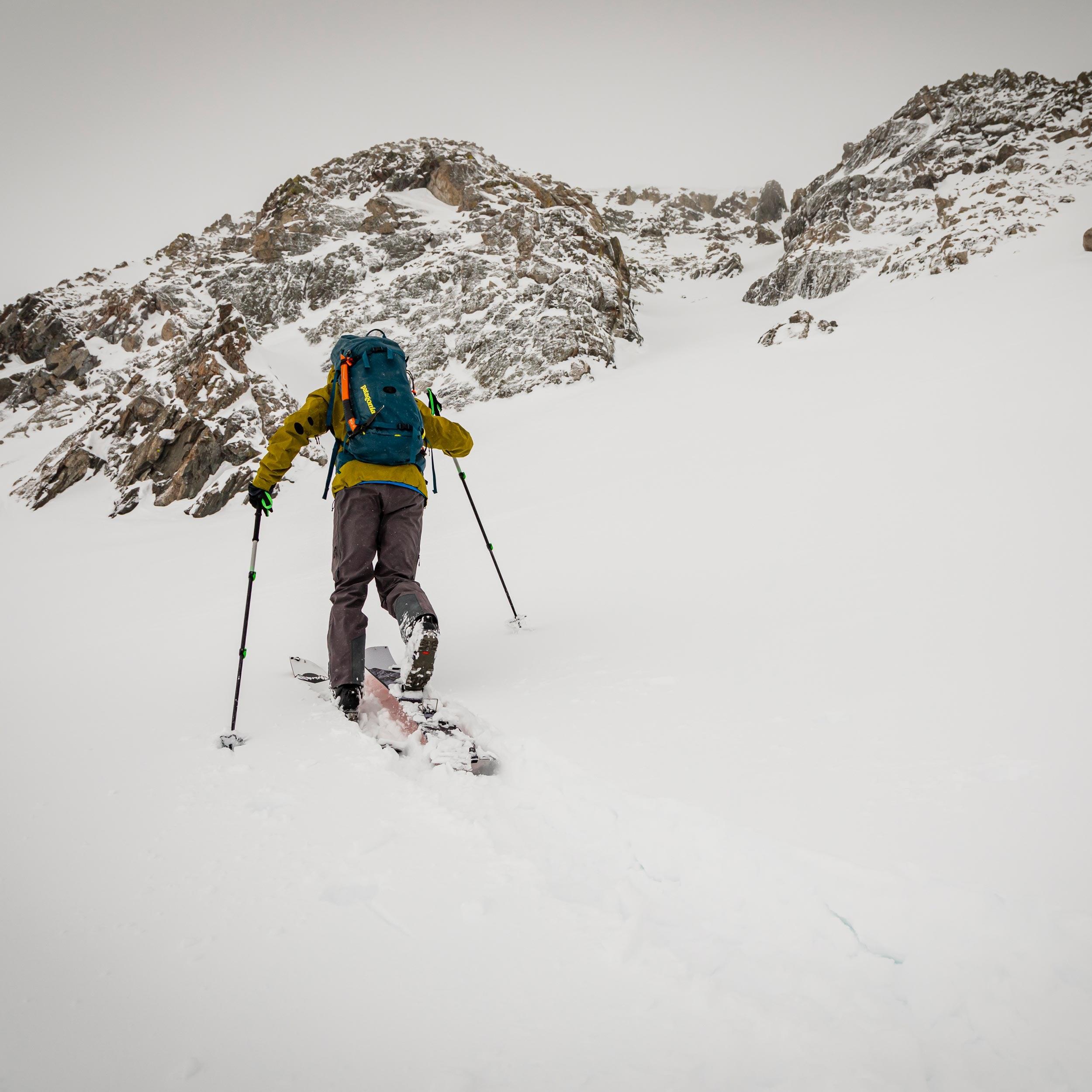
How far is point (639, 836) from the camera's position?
6.13 ft

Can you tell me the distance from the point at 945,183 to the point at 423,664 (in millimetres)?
44474

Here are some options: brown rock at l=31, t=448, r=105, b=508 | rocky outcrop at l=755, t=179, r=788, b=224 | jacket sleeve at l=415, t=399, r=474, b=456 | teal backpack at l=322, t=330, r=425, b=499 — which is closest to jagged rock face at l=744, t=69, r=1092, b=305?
rocky outcrop at l=755, t=179, r=788, b=224

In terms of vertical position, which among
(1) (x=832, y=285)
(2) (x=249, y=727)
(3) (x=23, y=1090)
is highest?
(1) (x=832, y=285)

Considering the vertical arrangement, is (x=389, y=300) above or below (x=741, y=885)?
above

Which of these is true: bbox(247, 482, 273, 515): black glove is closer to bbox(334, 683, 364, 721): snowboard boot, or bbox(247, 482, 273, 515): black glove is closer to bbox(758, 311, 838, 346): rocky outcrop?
bbox(334, 683, 364, 721): snowboard boot

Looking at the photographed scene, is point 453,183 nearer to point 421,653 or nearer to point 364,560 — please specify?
point 364,560

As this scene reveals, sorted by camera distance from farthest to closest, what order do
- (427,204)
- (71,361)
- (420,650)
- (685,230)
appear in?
1. (685,230)
2. (427,204)
3. (71,361)
4. (420,650)

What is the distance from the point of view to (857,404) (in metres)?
8.10

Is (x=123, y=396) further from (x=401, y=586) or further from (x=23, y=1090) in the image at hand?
(x=23, y=1090)

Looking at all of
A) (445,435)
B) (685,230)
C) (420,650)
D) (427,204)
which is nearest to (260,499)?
(445,435)

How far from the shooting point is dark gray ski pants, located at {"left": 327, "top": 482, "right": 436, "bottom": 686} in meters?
3.35

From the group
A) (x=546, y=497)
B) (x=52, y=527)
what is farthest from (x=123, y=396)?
(x=546, y=497)

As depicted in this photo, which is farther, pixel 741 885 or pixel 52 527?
pixel 52 527

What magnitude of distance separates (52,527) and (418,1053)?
2067cm
